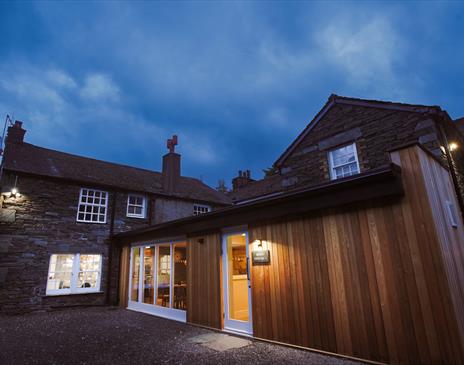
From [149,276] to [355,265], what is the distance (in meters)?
7.72

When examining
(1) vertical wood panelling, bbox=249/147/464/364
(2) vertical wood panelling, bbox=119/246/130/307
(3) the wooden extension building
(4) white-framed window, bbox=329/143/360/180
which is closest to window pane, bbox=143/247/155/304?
(2) vertical wood panelling, bbox=119/246/130/307

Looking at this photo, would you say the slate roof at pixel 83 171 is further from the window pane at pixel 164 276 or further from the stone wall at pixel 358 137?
the stone wall at pixel 358 137

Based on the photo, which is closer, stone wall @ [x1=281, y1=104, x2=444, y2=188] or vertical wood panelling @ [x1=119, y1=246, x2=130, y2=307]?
stone wall @ [x1=281, y1=104, x2=444, y2=188]

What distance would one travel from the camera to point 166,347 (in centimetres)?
559

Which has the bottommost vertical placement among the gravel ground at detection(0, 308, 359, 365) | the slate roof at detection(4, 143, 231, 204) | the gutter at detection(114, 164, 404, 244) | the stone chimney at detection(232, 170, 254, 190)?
the gravel ground at detection(0, 308, 359, 365)

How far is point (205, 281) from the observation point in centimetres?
755

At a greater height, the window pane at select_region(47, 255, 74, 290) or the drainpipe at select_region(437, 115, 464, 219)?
the drainpipe at select_region(437, 115, 464, 219)

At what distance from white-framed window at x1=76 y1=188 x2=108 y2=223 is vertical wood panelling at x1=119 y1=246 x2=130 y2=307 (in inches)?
73.8

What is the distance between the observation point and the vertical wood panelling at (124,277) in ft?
37.7

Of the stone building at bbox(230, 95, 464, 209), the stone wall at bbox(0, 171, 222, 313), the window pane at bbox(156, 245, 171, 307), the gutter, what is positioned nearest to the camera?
the gutter

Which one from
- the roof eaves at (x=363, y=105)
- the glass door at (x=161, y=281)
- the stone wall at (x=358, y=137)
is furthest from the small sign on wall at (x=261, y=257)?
Answer: the roof eaves at (x=363, y=105)

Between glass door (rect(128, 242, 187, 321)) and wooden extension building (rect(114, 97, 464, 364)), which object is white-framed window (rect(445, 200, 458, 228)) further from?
glass door (rect(128, 242, 187, 321))

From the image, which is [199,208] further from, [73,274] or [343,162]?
[343,162]

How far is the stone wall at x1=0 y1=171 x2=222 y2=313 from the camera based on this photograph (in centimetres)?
998
